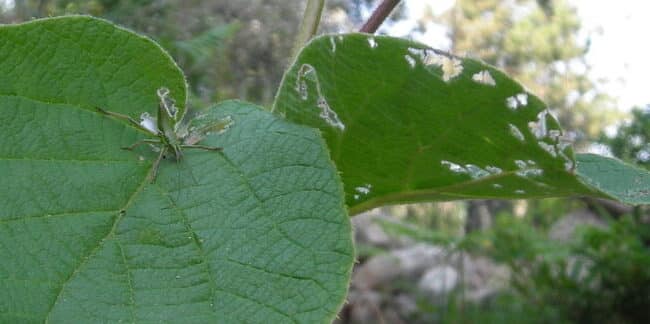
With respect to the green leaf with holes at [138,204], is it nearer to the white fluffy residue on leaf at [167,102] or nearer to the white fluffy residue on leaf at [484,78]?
the white fluffy residue on leaf at [167,102]

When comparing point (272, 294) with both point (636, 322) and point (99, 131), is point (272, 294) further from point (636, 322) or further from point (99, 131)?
point (636, 322)

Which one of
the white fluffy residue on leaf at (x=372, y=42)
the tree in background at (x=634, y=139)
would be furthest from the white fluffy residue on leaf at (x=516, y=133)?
the tree in background at (x=634, y=139)

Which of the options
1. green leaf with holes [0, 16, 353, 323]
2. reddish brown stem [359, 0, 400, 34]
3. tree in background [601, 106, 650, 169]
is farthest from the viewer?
tree in background [601, 106, 650, 169]

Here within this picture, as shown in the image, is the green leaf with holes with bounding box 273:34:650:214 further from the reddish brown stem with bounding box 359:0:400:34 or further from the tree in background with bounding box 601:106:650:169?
the tree in background with bounding box 601:106:650:169

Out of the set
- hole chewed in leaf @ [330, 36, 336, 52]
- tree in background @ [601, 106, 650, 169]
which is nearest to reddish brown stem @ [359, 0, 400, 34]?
hole chewed in leaf @ [330, 36, 336, 52]

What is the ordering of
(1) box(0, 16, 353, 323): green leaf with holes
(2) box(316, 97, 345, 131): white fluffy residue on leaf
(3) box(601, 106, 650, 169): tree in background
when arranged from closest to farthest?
(1) box(0, 16, 353, 323): green leaf with holes → (2) box(316, 97, 345, 131): white fluffy residue on leaf → (3) box(601, 106, 650, 169): tree in background


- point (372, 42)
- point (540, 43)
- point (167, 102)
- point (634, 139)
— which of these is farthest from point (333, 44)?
point (540, 43)
